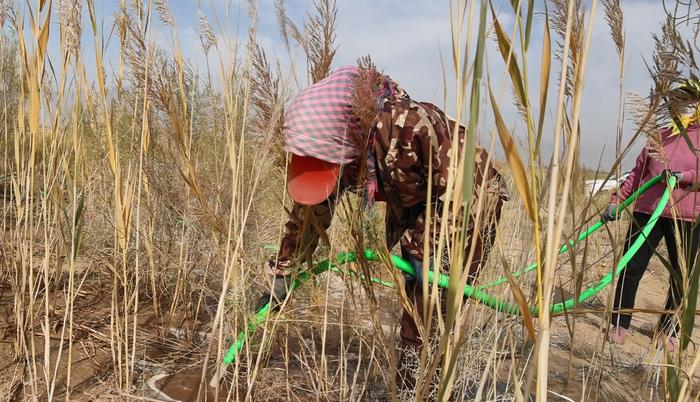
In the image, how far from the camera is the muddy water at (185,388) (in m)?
1.64

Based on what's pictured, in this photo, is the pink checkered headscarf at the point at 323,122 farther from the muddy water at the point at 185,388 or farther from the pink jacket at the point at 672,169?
the pink jacket at the point at 672,169

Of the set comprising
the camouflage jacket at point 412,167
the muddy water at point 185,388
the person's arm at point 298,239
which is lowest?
the muddy water at point 185,388

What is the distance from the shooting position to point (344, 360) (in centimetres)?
145

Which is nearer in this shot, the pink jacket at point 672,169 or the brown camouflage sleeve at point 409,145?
the brown camouflage sleeve at point 409,145

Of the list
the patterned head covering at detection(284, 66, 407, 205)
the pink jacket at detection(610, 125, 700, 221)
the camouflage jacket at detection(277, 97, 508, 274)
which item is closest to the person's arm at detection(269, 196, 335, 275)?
the camouflage jacket at detection(277, 97, 508, 274)

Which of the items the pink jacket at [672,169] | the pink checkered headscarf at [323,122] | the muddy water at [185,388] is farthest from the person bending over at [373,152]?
the pink jacket at [672,169]

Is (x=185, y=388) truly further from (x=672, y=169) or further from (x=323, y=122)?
(x=672, y=169)

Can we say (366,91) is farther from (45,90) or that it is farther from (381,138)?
(45,90)

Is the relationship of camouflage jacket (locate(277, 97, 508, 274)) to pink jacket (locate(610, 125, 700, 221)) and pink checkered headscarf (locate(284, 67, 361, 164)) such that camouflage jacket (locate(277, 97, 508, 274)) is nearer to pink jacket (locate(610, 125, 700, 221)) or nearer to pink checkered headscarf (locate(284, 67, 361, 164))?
pink checkered headscarf (locate(284, 67, 361, 164))

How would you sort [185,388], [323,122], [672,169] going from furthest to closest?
[672,169] < [185,388] < [323,122]

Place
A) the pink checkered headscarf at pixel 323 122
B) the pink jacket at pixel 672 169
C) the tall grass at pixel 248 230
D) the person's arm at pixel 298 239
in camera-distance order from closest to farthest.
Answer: the tall grass at pixel 248 230 < the pink checkered headscarf at pixel 323 122 < the person's arm at pixel 298 239 < the pink jacket at pixel 672 169

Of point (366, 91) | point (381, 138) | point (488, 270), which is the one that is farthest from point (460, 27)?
point (488, 270)

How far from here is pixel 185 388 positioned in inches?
66.5

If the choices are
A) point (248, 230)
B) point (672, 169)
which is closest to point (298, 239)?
point (248, 230)
